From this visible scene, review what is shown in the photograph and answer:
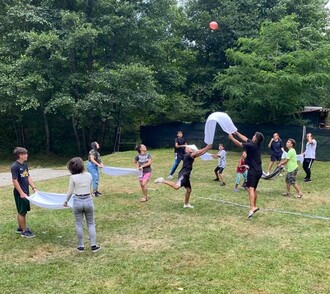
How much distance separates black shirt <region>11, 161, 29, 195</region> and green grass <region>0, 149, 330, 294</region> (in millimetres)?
998

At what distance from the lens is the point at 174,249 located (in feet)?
22.8

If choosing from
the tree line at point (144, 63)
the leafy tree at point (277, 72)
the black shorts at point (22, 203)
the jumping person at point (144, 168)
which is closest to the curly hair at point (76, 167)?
the black shorts at point (22, 203)

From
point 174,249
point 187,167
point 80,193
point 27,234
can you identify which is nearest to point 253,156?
point 187,167

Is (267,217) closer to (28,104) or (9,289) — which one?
(9,289)

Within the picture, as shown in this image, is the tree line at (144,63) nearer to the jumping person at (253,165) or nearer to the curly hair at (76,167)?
the jumping person at (253,165)

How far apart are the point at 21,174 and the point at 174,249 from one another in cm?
310

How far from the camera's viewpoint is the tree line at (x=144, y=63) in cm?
2256

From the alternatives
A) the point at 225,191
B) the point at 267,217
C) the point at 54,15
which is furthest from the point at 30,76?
the point at 267,217

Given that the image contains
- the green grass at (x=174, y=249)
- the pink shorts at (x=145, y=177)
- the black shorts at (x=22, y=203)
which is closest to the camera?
the green grass at (x=174, y=249)

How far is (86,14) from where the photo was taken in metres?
25.1

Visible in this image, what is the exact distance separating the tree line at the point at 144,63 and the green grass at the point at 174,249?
41.3 ft

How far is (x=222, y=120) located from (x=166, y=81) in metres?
18.9

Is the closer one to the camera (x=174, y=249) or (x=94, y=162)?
(x=174, y=249)

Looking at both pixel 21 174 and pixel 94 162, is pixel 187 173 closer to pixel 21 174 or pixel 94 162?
pixel 94 162
